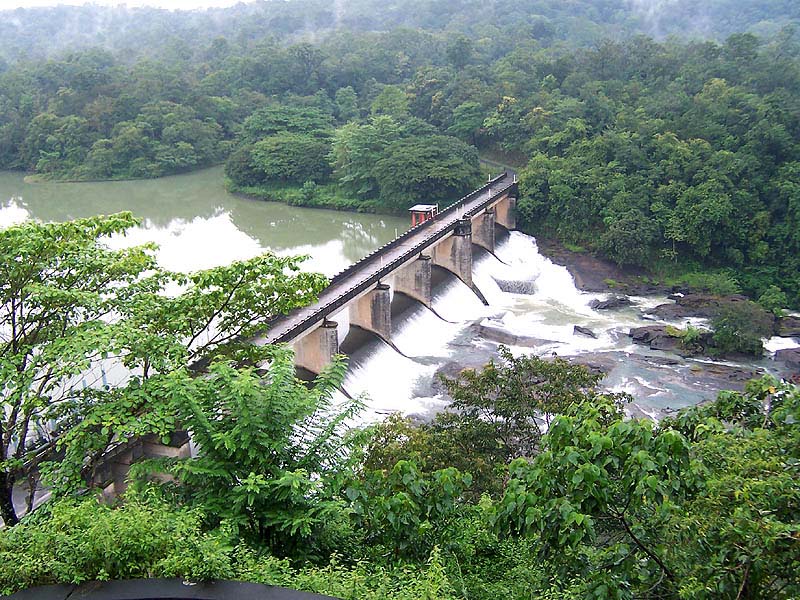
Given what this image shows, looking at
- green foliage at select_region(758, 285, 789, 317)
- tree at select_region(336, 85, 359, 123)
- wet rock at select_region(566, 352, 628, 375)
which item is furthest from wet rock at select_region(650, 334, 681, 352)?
tree at select_region(336, 85, 359, 123)

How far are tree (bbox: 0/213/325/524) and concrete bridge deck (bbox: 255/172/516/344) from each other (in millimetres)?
7008

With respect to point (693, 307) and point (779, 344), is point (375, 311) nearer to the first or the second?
point (693, 307)

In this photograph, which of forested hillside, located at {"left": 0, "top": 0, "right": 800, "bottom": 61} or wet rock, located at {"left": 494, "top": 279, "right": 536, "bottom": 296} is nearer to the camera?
wet rock, located at {"left": 494, "top": 279, "right": 536, "bottom": 296}

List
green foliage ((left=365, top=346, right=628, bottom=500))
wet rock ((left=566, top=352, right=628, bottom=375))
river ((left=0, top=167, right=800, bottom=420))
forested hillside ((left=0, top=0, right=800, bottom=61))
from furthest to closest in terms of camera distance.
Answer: forested hillside ((left=0, top=0, right=800, bottom=61)) → wet rock ((left=566, top=352, right=628, bottom=375)) → river ((left=0, top=167, right=800, bottom=420)) → green foliage ((left=365, top=346, right=628, bottom=500))

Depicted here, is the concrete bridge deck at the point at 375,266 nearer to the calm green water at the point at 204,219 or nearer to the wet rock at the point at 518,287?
the wet rock at the point at 518,287

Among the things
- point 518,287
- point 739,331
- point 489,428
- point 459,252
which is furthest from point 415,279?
point 489,428

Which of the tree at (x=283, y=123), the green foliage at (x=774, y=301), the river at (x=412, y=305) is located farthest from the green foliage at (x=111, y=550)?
the tree at (x=283, y=123)

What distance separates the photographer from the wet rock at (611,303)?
30.3 meters

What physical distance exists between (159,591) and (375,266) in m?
21.8

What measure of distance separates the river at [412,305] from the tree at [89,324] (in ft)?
4.40

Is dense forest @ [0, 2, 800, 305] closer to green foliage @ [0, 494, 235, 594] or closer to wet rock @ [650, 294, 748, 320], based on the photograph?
wet rock @ [650, 294, 748, 320]

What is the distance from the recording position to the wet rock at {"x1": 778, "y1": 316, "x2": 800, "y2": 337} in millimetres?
27578

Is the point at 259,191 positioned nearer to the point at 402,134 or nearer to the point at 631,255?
the point at 402,134

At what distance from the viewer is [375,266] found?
27188 mm
